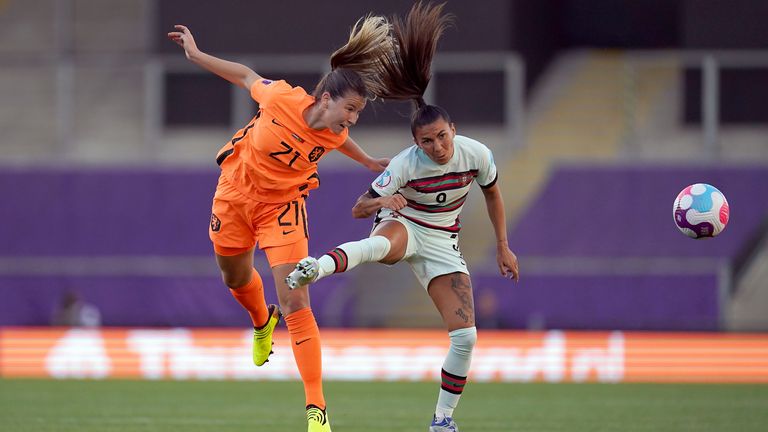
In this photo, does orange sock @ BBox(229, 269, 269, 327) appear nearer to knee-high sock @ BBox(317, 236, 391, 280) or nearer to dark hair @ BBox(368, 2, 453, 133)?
knee-high sock @ BBox(317, 236, 391, 280)

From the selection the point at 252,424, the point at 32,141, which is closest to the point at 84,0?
the point at 32,141

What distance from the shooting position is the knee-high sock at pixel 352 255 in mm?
7738

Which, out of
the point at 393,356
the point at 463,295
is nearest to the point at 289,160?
the point at 463,295

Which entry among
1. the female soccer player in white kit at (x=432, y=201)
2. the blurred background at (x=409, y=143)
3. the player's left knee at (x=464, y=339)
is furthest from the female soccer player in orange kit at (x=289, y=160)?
the blurred background at (x=409, y=143)

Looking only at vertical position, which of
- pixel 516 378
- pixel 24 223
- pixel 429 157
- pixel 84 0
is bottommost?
pixel 516 378

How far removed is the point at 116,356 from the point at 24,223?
408 centimetres

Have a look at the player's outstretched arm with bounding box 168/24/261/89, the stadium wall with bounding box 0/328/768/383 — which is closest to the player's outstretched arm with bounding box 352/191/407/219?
the player's outstretched arm with bounding box 168/24/261/89

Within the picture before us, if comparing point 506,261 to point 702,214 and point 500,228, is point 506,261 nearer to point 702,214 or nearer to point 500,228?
point 500,228

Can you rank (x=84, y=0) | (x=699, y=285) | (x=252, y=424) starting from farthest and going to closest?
(x=84, y=0)
(x=699, y=285)
(x=252, y=424)

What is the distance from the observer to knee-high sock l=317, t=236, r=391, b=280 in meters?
7.74

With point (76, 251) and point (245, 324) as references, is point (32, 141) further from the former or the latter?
point (245, 324)

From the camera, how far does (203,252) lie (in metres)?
19.8

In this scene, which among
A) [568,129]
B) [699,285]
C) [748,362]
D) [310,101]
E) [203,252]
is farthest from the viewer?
[568,129]

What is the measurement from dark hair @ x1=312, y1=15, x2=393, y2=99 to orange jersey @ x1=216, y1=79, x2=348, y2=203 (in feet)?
0.64
